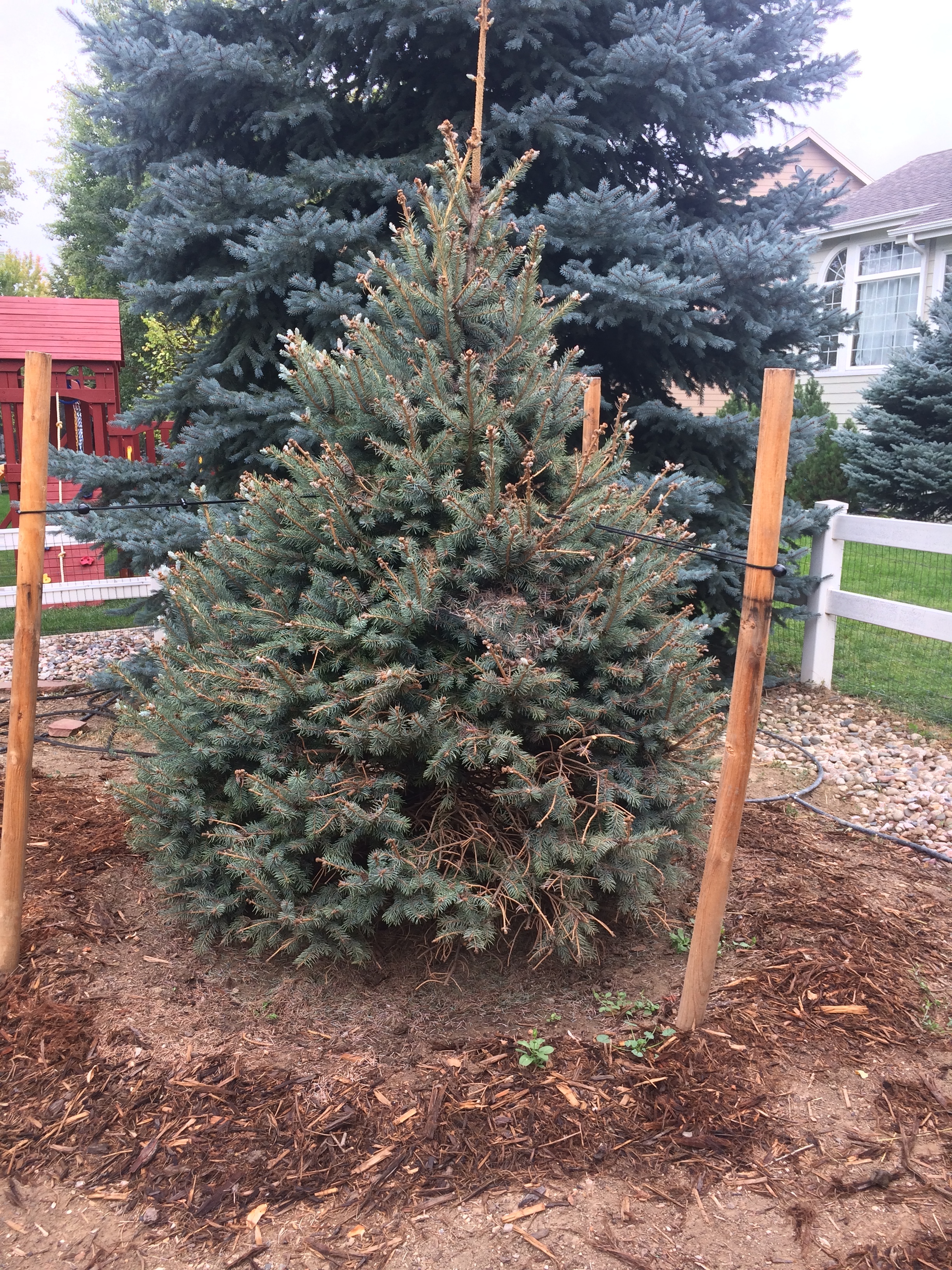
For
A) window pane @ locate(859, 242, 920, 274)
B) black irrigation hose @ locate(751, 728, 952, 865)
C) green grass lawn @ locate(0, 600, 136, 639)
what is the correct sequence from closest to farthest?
black irrigation hose @ locate(751, 728, 952, 865)
green grass lawn @ locate(0, 600, 136, 639)
window pane @ locate(859, 242, 920, 274)

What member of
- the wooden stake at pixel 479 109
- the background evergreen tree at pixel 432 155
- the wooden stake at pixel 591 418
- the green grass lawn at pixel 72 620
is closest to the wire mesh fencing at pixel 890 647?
the background evergreen tree at pixel 432 155

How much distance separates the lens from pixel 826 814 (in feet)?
16.0

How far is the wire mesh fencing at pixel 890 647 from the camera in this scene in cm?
696

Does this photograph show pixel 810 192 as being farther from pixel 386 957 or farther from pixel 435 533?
pixel 386 957

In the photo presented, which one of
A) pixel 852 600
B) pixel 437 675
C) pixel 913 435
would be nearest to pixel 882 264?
pixel 913 435

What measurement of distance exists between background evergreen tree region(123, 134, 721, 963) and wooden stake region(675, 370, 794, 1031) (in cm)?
25

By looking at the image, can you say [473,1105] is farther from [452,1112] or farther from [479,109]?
[479,109]

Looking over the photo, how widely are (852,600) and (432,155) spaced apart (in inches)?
170

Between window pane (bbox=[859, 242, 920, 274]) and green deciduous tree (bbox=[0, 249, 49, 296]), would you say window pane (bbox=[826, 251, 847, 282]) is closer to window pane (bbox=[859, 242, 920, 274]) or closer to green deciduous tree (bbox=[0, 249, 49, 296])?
window pane (bbox=[859, 242, 920, 274])

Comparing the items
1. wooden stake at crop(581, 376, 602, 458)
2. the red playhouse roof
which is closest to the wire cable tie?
wooden stake at crop(581, 376, 602, 458)

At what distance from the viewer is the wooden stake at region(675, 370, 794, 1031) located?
2.56 metres

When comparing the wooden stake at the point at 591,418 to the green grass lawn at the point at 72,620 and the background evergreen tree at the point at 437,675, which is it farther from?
the green grass lawn at the point at 72,620

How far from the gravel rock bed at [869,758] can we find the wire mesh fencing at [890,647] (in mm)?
332

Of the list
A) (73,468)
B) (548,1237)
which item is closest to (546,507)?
(548,1237)
